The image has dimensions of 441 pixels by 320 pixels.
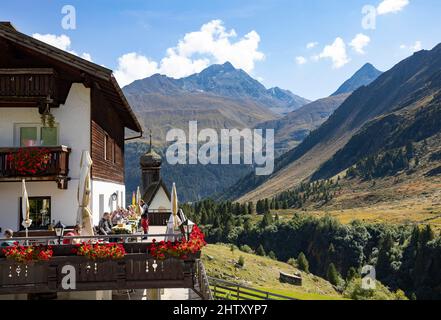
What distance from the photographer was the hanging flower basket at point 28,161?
1956 centimetres

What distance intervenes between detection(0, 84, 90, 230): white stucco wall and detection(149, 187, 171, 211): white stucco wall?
28.6 meters

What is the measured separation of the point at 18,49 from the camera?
20.9 m

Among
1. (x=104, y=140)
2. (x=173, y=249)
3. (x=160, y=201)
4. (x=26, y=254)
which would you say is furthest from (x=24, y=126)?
(x=160, y=201)

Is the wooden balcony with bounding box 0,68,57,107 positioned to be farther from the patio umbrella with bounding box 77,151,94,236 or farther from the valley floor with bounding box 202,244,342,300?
the valley floor with bounding box 202,244,342,300

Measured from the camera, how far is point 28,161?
64.2 ft

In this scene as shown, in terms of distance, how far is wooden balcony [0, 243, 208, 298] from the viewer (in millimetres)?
15812

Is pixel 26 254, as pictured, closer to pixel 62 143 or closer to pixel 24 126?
pixel 62 143

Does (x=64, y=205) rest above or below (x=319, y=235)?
above

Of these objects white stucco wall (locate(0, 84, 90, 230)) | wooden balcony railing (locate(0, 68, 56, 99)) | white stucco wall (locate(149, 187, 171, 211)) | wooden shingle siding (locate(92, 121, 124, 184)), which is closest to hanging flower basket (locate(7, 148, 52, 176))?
white stucco wall (locate(0, 84, 90, 230))

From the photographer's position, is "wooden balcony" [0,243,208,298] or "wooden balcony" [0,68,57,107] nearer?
"wooden balcony" [0,243,208,298]
